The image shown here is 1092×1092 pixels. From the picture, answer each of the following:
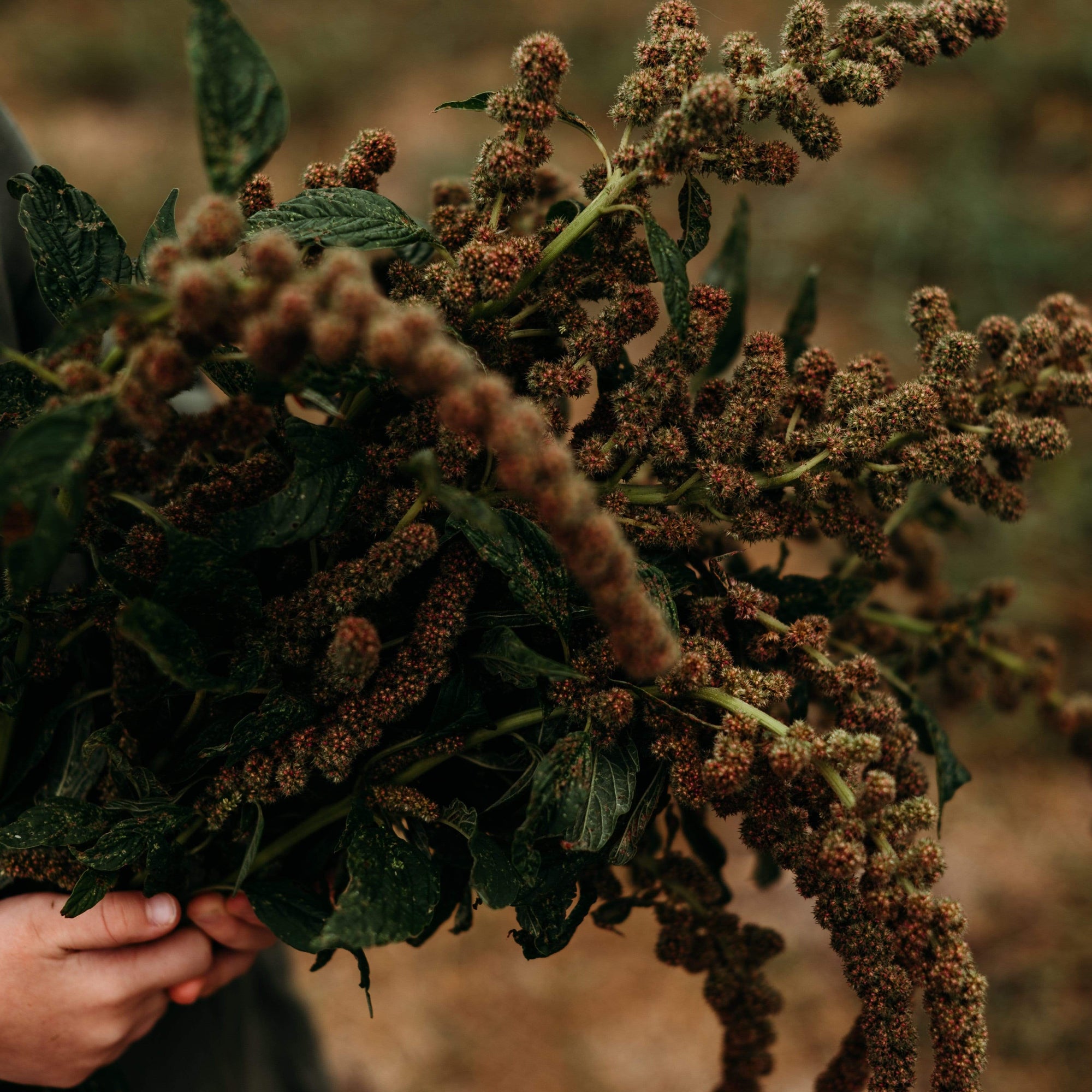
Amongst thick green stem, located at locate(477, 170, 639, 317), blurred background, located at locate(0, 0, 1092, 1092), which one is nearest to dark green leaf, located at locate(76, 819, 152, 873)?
thick green stem, located at locate(477, 170, 639, 317)

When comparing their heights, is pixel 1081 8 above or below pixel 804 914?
above

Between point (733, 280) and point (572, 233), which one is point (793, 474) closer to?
point (572, 233)

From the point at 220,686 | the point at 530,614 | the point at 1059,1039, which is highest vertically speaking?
the point at 1059,1039

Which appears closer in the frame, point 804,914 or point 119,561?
point 119,561

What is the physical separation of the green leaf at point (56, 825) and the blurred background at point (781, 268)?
0.72 meters

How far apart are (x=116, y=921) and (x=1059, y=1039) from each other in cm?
174

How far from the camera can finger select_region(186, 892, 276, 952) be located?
2.10ft

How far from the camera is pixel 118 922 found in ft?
1.98

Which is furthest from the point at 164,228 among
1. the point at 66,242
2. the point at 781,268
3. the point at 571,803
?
the point at 781,268

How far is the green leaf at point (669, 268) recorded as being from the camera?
0.48 metres

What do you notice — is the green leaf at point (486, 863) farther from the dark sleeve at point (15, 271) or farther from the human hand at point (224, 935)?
the dark sleeve at point (15, 271)

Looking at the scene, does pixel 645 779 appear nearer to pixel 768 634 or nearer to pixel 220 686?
pixel 768 634

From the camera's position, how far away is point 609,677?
514 millimetres

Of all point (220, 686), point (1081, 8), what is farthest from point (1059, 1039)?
point (1081, 8)
